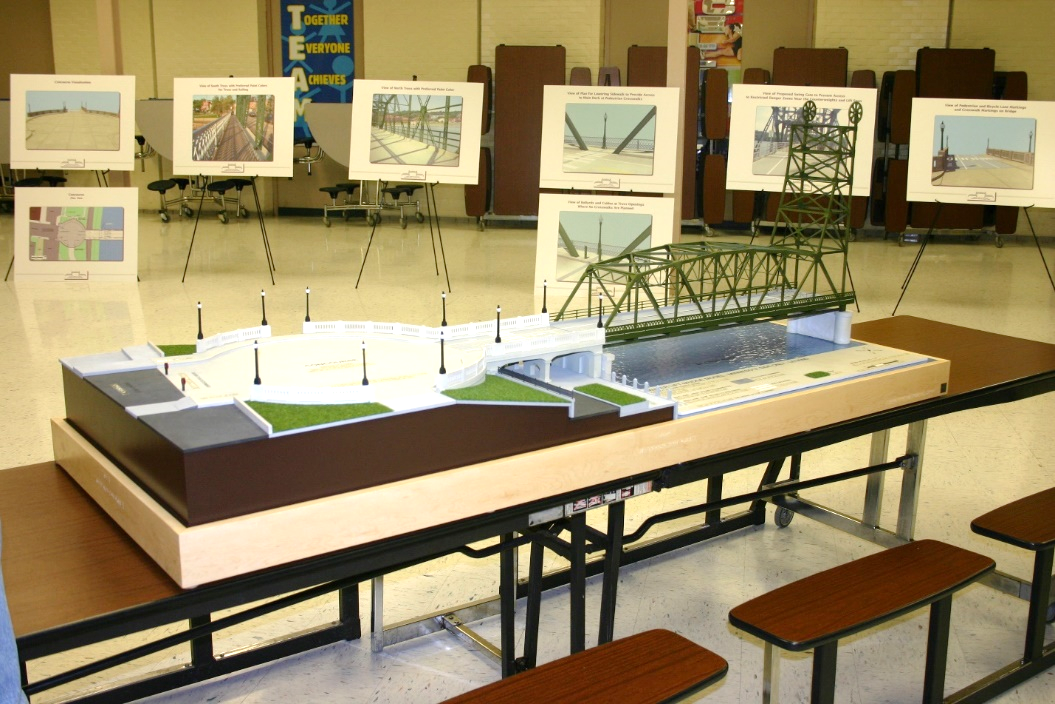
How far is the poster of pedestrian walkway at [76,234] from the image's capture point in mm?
8625

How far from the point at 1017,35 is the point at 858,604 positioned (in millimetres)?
11178

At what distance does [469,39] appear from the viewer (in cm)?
1260

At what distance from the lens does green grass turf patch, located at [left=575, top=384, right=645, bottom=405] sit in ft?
7.81

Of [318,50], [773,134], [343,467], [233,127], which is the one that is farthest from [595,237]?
[318,50]

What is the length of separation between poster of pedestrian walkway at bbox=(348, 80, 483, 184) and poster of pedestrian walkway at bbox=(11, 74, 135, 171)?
202 cm

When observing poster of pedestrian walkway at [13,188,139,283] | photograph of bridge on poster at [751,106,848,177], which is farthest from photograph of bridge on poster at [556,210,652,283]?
poster of pedestrian walkway at [13,188,139,283]

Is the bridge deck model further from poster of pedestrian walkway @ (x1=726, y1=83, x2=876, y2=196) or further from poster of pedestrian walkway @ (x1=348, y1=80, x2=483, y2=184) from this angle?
poster of pedestrian walkway @ (x1=348, y1=80, x2=483, y2=184)

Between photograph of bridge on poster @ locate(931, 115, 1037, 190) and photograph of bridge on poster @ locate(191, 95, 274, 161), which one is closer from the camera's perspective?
photograph of bridge on poster @ locate(931, 115, 1037, 190)

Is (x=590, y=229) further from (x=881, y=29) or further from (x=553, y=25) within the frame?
(x=881, y=29)

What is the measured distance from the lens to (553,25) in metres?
12.4

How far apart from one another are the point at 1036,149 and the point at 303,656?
277 inches

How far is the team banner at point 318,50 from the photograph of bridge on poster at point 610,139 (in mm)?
6558

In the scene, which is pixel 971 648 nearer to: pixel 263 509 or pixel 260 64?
pixel 263 509

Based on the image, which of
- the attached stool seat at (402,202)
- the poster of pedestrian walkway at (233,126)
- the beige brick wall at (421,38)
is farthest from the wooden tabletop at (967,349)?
the beige brick wall at (421,38)
